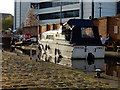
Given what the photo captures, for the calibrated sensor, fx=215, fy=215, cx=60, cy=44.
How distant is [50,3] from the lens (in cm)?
8144

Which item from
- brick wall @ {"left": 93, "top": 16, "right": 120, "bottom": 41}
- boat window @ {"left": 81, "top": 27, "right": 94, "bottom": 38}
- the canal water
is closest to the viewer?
the canal water

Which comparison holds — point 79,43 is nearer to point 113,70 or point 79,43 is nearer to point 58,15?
point 113,70

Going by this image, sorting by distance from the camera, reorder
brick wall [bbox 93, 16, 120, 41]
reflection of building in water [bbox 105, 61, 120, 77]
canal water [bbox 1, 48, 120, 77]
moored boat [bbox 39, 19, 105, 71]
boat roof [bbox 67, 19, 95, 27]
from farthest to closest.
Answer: brick wall [bbox 93, 16, 120, 41] < boat roof [bbox 67, 19, 95, 27] < moored boat [bbox 39, 19, 105, 71] < canal water [bbox 1, 48, 120, 77] < reflection of building in water [bbox 105, 61, 120, 77]

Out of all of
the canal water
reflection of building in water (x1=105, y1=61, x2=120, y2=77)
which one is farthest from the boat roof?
reflection of building in water (x1=105, y1=61, x2=120, y2=77)

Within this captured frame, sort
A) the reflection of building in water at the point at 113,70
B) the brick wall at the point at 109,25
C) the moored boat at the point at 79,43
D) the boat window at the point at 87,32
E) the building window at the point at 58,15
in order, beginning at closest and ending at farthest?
the reflection of building in water at the point at 113,70
the moored boat at the point at 79,43
the boat window at the point at 87,32
the brick wall at the point at 109,25
the building window at the point at 58,15

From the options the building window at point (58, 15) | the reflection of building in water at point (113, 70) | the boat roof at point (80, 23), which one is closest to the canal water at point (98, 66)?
the reflection of building in water at point (113, 70)

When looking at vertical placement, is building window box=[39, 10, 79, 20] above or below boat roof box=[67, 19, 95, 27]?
above

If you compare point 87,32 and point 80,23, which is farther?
point 80,23

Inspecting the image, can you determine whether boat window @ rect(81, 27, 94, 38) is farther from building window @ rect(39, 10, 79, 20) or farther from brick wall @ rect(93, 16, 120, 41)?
building window @ rect(39, 10, 79, 20)

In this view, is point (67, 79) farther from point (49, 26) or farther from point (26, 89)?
point (49, 26)

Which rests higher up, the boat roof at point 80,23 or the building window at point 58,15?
the building window at point 58,15

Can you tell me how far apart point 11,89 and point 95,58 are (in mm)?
11498

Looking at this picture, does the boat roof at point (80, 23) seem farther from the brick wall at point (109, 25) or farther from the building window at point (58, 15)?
the building window at point (58, 15)

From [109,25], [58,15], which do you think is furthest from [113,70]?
[58,15]
